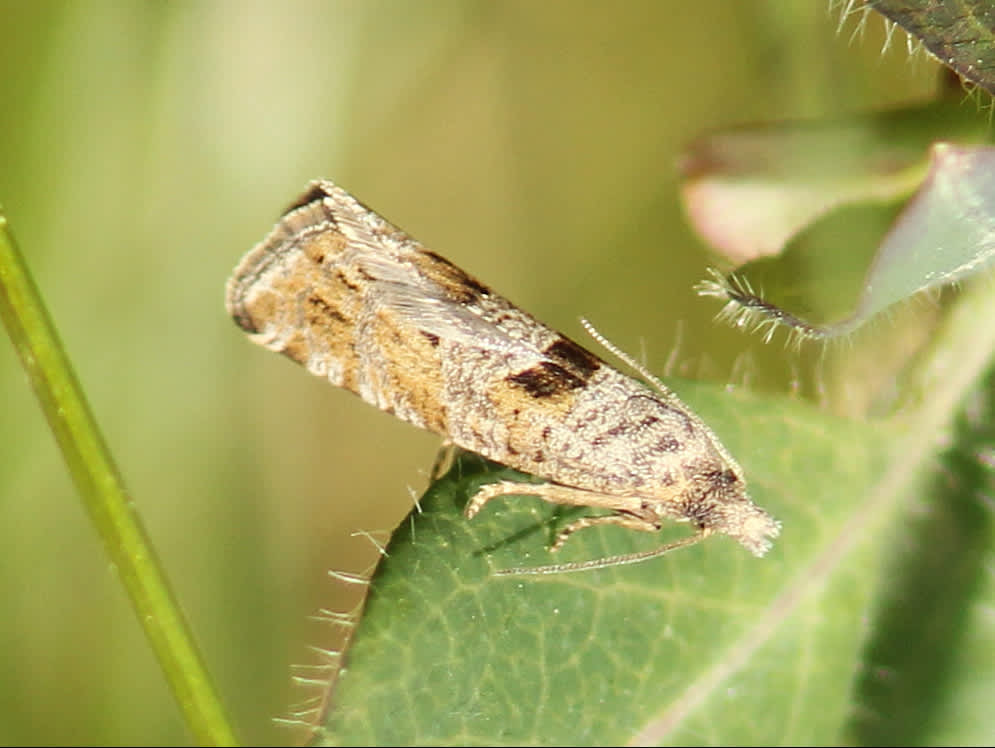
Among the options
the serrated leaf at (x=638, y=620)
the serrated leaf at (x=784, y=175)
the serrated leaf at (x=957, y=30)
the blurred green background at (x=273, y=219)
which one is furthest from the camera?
the blurred green background at (x=273, y=219)

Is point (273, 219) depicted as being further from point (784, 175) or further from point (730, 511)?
point (730, 511)

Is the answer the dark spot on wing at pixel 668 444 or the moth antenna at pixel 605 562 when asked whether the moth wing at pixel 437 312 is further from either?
the moth antenna at pixel 605 562

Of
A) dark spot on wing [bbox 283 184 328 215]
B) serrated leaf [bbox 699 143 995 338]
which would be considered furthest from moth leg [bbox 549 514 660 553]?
dark spot on wing [bbox 283 184 328 215]

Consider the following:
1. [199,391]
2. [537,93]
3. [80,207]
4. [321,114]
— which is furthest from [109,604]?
[537,93]

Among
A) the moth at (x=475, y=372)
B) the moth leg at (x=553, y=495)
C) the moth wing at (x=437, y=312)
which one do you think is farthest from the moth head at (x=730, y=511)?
the moth wing at (x=437, y=312)

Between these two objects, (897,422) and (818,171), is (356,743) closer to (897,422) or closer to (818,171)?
(897,422)

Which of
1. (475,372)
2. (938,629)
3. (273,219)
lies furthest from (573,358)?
(273,219)

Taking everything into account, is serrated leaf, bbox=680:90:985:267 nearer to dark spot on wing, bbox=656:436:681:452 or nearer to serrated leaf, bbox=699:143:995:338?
dark spot on wing, bbox=656:436:681:452
